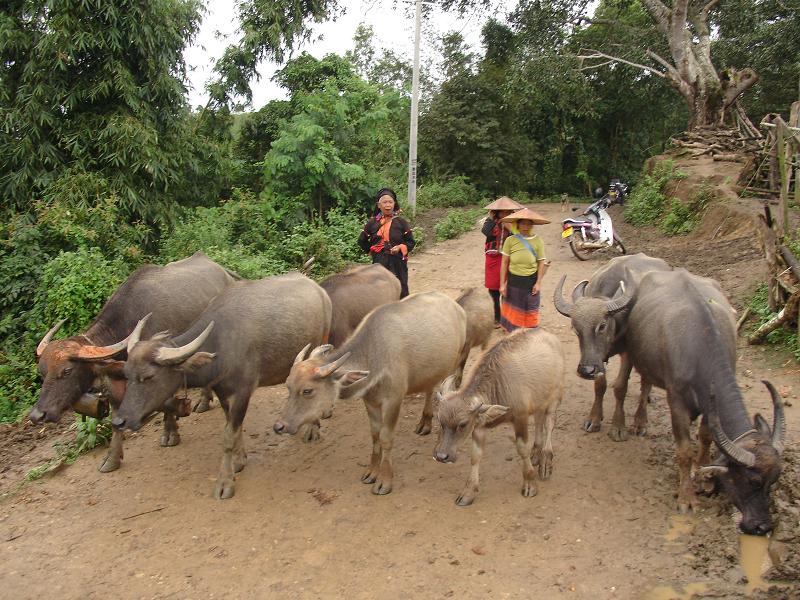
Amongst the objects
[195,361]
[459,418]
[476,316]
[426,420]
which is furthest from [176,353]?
[476,316]

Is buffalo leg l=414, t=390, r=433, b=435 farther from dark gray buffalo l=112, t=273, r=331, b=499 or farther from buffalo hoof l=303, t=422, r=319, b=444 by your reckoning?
dark gray buffalo l=112, t=273, r=331, b=499

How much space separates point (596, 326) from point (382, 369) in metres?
1.98

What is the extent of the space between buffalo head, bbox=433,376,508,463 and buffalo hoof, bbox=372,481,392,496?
85cm

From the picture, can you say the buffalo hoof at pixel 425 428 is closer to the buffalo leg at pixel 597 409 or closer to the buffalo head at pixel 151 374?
the buffalo leg at pixel 597 409

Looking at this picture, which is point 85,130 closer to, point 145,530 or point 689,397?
point 145,530

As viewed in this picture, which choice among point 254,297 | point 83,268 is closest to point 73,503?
point 254,297

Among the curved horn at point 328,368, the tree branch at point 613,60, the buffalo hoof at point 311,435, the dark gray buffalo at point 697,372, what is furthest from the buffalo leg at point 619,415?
the tree branch at point 613,60

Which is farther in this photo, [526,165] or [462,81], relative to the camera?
[526,165]

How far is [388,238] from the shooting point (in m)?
8.40

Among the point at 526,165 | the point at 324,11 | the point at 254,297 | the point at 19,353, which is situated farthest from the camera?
the point at 526,165

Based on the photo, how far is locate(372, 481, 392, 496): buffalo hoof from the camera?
18.3ft

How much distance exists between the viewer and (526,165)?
27.1m

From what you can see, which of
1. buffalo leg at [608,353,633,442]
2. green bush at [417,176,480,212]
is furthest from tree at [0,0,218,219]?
green bush at [417,176,480,212]

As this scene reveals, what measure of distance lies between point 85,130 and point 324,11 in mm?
8811
